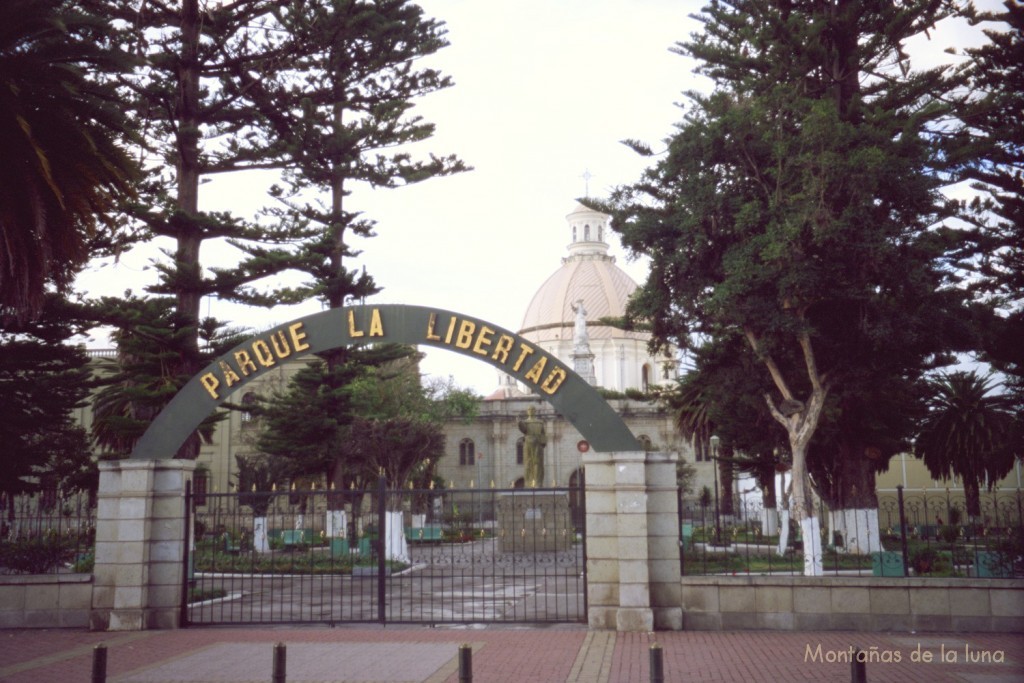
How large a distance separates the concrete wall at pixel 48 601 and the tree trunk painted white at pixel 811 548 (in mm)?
11454

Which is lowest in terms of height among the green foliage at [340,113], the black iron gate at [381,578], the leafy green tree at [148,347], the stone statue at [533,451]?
the black iron gate at [381,578]

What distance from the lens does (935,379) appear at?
3244 cm

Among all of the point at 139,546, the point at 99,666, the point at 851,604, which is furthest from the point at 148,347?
the point at 851,604

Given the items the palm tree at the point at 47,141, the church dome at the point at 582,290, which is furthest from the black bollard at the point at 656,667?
the church dome at the point at 582,290

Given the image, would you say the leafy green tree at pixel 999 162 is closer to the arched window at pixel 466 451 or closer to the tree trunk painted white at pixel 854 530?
the tree trunk painted white at pixel 854 530

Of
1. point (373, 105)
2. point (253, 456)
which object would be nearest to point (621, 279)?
point (253, 456)

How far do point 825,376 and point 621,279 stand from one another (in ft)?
169

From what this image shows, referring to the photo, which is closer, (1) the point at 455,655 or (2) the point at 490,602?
(1) the point at 455,655

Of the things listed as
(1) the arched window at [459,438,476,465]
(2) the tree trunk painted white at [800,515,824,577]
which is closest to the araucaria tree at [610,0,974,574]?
(2) the tree trunk painted white at [800,515,824,577]

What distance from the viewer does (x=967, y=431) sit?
3131 centimetres

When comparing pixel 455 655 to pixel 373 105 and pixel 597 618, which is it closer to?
pixel 597 618

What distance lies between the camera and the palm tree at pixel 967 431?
101 feet

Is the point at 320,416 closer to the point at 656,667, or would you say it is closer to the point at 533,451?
the point at 533,451

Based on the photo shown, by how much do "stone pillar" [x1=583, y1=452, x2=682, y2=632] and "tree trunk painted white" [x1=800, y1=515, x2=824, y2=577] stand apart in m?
5.45
